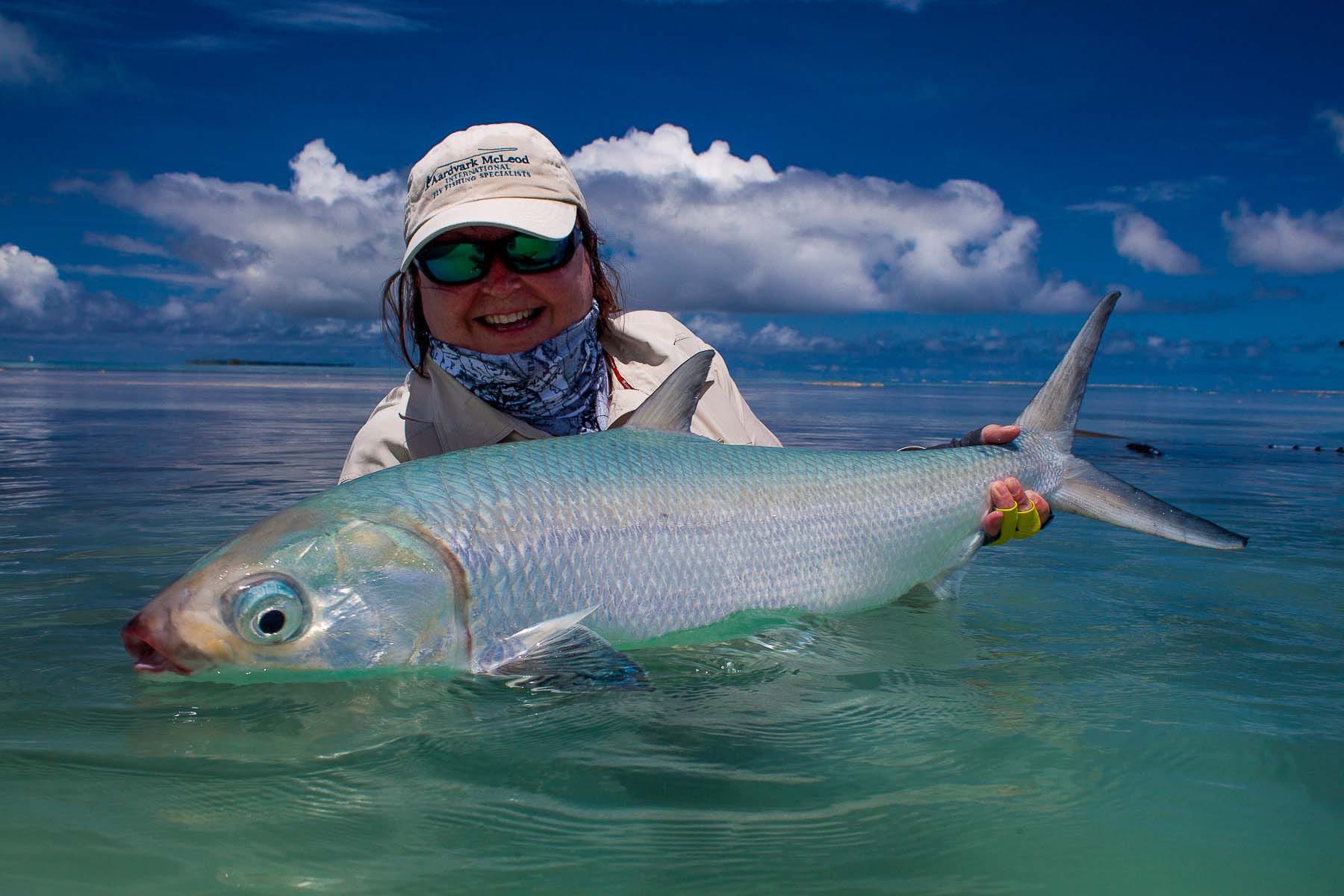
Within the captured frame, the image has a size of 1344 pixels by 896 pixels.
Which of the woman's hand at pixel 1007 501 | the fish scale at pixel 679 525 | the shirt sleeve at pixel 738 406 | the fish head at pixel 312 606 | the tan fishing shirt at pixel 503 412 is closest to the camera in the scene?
the fish head at pixel 312 606

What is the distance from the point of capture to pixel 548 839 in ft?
6.10

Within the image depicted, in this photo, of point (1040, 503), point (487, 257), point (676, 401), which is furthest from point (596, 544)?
point (1040, 503)

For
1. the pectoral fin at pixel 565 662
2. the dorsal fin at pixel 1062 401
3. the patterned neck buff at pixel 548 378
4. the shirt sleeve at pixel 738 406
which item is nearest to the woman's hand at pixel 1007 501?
the dorsal fin at pixel 1062 401

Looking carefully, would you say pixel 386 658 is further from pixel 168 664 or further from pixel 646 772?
pixel 646 772

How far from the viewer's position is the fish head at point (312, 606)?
2.33 m

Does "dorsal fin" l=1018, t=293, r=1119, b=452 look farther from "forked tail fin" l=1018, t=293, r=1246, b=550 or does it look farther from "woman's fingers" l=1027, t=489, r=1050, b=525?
"woman's fingers" l=1027, t=489, r=1050, b=525

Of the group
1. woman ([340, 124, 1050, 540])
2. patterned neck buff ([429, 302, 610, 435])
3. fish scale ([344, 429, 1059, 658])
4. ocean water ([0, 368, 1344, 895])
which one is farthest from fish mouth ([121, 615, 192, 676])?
patterned neck buff ([429, 302, 610, 435])

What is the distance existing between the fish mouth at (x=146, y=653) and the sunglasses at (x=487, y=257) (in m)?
1.63

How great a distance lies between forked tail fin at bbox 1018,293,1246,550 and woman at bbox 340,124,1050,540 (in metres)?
0.13

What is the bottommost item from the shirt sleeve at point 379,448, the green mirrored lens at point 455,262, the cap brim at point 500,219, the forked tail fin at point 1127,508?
the forked tail fin at point 1127,508

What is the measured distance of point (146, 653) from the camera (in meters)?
2.38

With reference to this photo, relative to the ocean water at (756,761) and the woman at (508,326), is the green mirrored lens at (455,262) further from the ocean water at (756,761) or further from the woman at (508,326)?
the ocean water at (756,761)

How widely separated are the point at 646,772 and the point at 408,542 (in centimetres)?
87

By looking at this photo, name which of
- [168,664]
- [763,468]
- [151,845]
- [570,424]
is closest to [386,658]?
[168,664]
